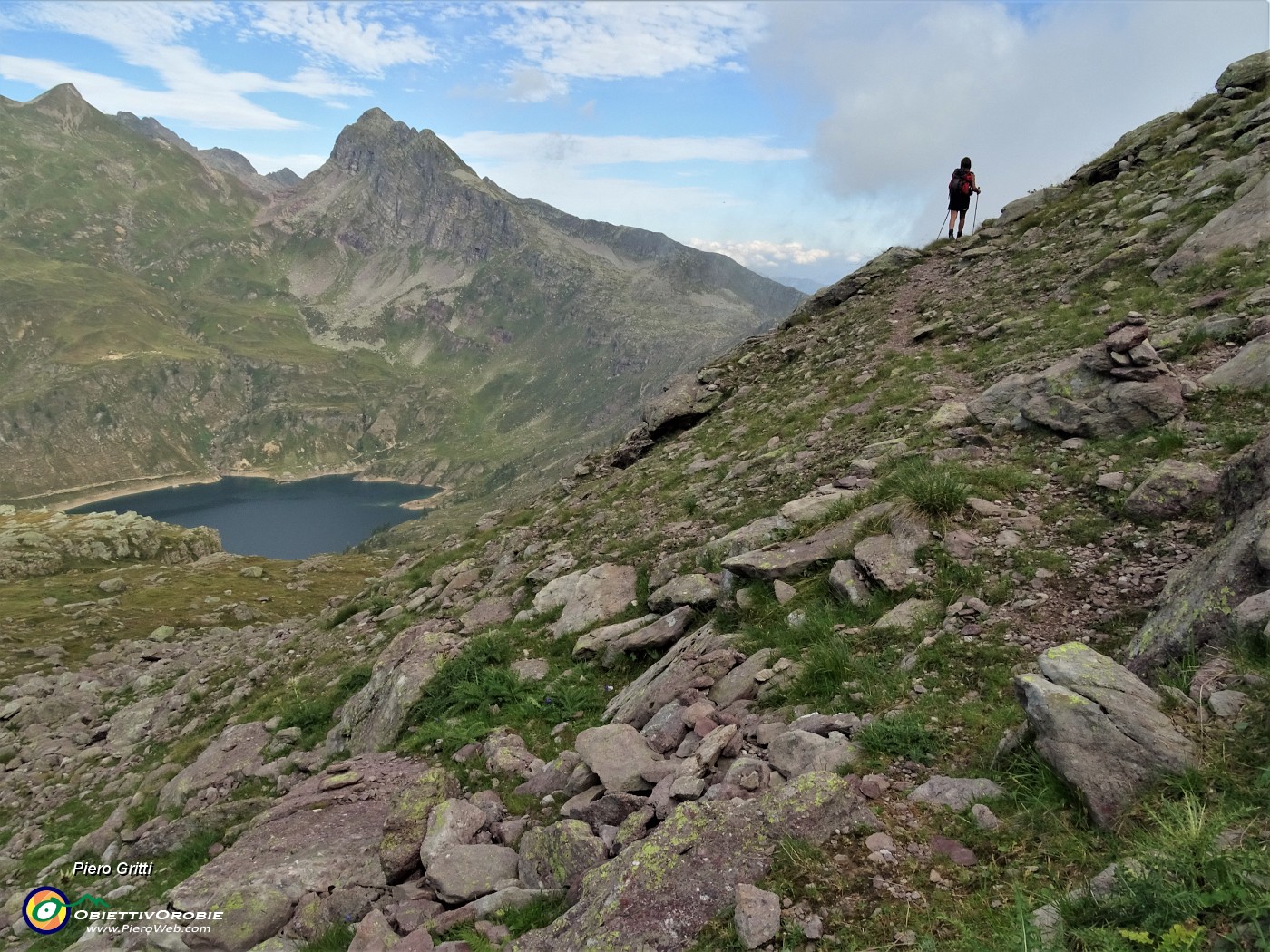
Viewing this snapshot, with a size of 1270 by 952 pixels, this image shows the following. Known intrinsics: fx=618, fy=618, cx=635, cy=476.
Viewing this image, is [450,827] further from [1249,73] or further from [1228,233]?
[1249,73]

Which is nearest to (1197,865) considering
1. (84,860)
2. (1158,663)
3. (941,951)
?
(941,951)

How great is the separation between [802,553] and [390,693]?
9.90 m

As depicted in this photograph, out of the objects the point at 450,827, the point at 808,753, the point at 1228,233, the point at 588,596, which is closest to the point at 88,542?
the point at 588,596

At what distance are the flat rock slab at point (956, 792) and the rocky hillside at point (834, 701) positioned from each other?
0.04m

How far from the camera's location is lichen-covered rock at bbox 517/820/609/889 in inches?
280

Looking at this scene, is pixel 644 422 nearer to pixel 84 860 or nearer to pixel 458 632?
pixel 458 632

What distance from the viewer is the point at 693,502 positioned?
59.5ft

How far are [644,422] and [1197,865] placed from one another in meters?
28.0

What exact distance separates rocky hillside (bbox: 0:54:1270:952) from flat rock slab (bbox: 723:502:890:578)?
0.07 metres

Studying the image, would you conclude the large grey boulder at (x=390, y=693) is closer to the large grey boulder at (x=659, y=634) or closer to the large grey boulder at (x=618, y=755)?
the large grey boulder at (x=659, y=634)

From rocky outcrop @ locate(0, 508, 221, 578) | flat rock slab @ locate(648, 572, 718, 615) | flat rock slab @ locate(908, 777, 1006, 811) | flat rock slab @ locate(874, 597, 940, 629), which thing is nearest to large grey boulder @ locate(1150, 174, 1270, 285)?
flat rock slab @ locate(874, 597, 940, 629)

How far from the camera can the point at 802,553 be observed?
11781 mm

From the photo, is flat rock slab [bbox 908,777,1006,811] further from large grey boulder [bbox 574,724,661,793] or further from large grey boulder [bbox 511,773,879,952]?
large grey boulder [bbox 574,724,661,793]

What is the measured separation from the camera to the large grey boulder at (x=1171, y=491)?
9500mm
